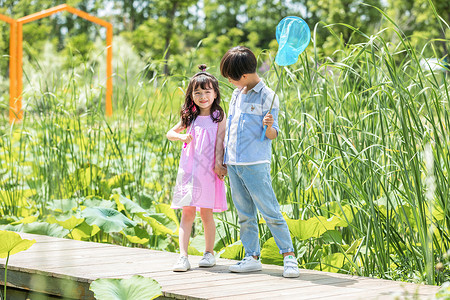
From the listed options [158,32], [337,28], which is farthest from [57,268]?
[158,32]

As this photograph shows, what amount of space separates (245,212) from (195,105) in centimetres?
51

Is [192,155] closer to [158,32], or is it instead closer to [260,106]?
[260,106]

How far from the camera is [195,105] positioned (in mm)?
2459

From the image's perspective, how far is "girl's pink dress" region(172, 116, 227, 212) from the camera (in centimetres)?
232

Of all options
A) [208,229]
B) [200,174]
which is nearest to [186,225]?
[208,229]

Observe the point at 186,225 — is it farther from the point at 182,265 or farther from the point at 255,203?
the point at 255,203

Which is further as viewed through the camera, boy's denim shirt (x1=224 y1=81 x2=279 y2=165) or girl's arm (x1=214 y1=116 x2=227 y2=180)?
girl's arm (x1=214 y1=116 x2=227 y2=180)

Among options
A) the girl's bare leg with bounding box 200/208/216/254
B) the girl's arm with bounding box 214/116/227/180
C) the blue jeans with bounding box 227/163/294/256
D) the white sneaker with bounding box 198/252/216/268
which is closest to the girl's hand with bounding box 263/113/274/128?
the blue jeans with bounding box 227/163/294/256

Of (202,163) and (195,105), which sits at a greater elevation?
(195,105)

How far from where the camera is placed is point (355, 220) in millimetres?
2318

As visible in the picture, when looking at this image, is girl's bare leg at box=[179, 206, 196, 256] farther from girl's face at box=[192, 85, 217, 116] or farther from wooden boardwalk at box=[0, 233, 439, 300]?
girl's face at box=[192, 85, 217, 116]

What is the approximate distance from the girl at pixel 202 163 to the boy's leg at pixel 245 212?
9 centimetres

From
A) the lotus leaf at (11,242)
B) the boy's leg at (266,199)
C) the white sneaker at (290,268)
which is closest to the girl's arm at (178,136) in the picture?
the boy's leg at (266,199)

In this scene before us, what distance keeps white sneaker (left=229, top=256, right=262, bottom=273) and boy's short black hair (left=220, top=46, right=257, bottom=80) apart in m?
0.71
